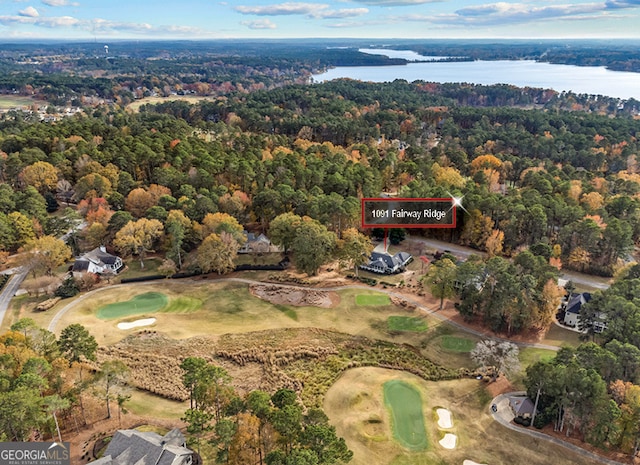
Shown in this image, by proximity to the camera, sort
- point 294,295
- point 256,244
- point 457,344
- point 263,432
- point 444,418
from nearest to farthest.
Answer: point 263,432 → point 444,418 → point 457,344 → point 294,295 → point 256,244

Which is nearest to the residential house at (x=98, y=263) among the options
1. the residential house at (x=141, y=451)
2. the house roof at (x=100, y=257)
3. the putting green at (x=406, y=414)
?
the house roof at (x=100, y=257)

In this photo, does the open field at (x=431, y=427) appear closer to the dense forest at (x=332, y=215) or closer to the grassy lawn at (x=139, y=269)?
the dense forest at (x=332, y=215)

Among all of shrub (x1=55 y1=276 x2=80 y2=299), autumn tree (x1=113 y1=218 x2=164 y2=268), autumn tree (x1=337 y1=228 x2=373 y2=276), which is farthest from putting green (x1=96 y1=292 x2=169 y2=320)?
autumn tree (x1=337 y1=228 x2=373 y2=276)

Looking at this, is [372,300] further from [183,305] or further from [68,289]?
[68,289]

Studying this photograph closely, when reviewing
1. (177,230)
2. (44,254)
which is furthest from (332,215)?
(44,254)

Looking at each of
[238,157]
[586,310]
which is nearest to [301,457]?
[586,310]
